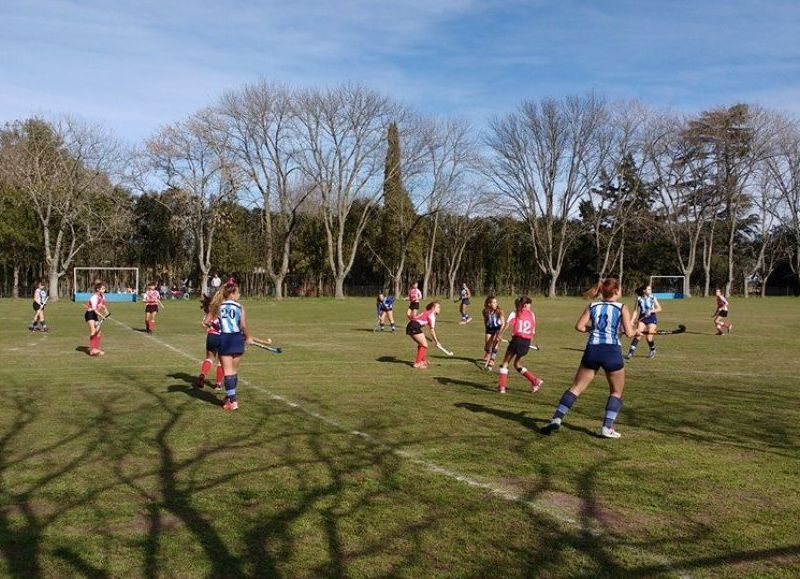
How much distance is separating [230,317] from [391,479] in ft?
14.6

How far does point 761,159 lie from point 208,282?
173ft

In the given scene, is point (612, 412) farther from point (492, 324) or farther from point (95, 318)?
point (95, 318)

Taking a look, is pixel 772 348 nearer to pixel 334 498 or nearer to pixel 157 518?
pixel 334 498

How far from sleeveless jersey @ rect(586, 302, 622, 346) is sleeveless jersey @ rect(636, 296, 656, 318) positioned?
397 inches

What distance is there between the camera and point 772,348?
754 inches

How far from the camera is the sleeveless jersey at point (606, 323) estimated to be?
805 centimetres

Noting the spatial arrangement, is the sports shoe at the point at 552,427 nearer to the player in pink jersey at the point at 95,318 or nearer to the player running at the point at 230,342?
the player running at the point at 230,342

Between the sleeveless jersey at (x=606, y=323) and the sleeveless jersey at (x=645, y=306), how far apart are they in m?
10.1

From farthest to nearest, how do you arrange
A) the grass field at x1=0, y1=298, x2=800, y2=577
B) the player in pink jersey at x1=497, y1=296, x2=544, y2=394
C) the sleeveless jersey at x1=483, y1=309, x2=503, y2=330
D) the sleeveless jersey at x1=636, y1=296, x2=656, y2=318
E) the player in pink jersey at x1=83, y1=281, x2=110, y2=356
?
the sleeveless jersey at x1=636, y1=296, x2=656, y2=318
the player in pink jersey at x1=83, y1=281, x2=110, y2=356
the sleeveless jersey at x1=483, y1=309, x2=503, y2=330
the player in pink jersey at x1=497, y1=296, x2=544, y2=394
the grass field at x1=0, y1=298, x2=800, y2=577

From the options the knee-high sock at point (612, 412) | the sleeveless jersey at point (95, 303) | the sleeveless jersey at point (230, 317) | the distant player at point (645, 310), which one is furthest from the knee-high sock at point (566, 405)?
the sleeveless jersey at point (95, 303)

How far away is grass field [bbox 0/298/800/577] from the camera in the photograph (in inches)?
182

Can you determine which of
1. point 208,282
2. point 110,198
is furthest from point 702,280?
point 110,198

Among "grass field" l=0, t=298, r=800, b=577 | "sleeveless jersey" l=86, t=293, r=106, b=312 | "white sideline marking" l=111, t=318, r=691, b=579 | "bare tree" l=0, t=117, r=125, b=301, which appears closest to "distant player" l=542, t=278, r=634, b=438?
"grass field" l=0, t=298, r=800, b=577

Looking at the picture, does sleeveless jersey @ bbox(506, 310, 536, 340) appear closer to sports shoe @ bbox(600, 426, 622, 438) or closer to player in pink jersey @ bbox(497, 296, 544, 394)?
player in pink jersey @ bbox(497, 296, 544, 394)
